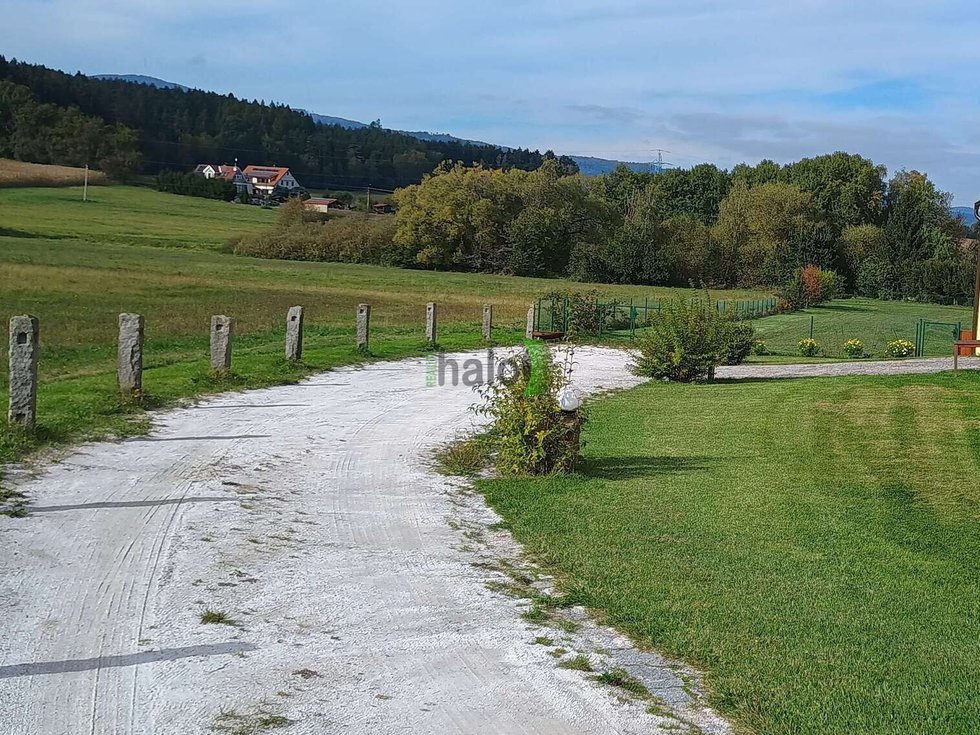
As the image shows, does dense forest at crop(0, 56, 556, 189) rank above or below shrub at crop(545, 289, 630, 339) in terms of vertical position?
above

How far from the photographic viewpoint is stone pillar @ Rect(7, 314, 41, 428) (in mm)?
10391

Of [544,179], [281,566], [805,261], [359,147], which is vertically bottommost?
[281,566]

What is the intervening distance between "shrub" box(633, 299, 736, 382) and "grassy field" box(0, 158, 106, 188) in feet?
297

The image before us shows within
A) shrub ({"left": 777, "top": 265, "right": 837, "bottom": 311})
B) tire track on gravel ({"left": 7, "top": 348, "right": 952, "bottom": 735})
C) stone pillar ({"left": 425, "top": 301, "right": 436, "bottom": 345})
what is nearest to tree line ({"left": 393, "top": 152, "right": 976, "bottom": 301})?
shrub ({"left": 777, "top": 265, "right": 837, "bottom": 311})

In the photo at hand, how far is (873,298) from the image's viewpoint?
257ft

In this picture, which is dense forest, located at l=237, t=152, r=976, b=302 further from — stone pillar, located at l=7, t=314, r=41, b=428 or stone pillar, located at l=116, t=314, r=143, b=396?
stone pillar, located at l=7, t=314, r=41, b=428

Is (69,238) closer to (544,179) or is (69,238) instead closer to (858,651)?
(544,179)

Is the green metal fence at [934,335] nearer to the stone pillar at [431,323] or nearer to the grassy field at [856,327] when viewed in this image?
the grassy field at [856,327]

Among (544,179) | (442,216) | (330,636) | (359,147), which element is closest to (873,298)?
(544,179)

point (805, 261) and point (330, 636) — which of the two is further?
point (805, 261)

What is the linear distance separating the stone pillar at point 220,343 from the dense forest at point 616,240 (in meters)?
59.3

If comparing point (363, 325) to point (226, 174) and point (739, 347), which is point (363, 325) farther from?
point (226, 174)

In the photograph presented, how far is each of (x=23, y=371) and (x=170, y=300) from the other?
1113 inches

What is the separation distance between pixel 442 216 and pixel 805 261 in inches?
1057
